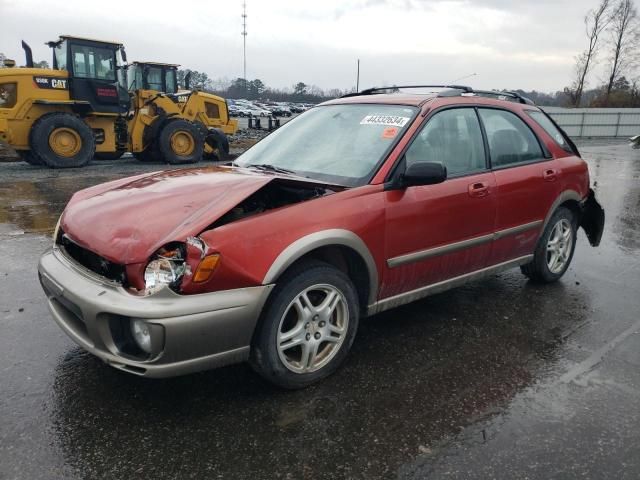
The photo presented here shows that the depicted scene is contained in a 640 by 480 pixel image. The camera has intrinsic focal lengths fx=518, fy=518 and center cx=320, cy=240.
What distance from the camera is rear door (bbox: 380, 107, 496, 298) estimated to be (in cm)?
323

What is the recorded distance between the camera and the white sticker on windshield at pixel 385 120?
3.46 m

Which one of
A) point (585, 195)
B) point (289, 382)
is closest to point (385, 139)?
point (289, 382)

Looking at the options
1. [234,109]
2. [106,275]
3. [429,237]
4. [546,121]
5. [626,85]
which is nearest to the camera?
[106,275]

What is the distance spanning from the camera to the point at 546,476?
2.25 metres

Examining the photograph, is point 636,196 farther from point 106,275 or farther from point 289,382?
point 106,275

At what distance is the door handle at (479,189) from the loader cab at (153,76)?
13.0 meters

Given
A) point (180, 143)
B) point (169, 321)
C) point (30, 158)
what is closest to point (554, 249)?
point (169, 321)

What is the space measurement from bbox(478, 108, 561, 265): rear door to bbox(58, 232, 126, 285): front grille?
2.65 meters

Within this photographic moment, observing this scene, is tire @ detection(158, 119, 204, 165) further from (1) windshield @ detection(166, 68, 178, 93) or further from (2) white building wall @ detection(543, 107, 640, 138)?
(2) white building wall @ detection(543, 107, 640, 138)

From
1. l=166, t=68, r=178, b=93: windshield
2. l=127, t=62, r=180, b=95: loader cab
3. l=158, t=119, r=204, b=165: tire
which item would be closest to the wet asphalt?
l=158, t=119, r=204, b=165: tire

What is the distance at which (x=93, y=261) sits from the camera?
2773mm

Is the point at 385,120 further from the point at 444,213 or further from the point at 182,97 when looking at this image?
the point at 182,97

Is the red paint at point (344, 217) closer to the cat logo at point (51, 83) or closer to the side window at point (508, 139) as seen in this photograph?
the side window at point (508, 139)

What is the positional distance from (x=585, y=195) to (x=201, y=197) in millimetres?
3683
